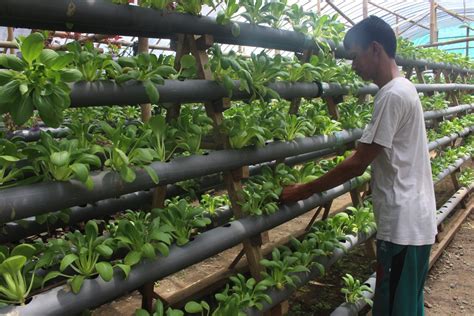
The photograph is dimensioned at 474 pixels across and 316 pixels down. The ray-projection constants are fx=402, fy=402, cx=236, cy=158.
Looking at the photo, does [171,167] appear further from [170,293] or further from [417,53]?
[417,53]

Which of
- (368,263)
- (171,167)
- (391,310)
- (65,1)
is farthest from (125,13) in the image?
(368,263)

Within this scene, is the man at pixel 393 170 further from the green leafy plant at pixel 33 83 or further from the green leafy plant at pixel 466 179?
the green leafy plant at pixel 466 179

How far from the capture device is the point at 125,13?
1.38 meters

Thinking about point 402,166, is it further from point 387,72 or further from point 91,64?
point 91,64

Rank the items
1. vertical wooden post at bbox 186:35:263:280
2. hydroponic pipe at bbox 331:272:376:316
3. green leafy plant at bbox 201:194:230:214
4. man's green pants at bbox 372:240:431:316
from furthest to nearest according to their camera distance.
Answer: green leafy plant at bbox 201:194:230:214
hydroponic pipe at bbox 331:272:376:316
man's green pants at bbox 372:240:431:316
vertical wooden post at bbox 186:35:263:280

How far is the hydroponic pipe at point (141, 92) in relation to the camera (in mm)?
1293

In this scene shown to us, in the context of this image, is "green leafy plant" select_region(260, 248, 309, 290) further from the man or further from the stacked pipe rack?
the man

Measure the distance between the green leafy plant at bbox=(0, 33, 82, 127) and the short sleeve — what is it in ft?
4.41

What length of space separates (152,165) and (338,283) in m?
2.32

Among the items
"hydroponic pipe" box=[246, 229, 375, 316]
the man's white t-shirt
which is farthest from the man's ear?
"hydroponic pipe" box=[246, 229, 375, 316]

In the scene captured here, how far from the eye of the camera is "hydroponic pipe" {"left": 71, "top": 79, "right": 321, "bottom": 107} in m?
1.29

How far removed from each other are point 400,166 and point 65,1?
1609mm

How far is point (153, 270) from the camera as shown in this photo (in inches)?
56.7

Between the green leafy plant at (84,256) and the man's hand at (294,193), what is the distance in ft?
3.11
